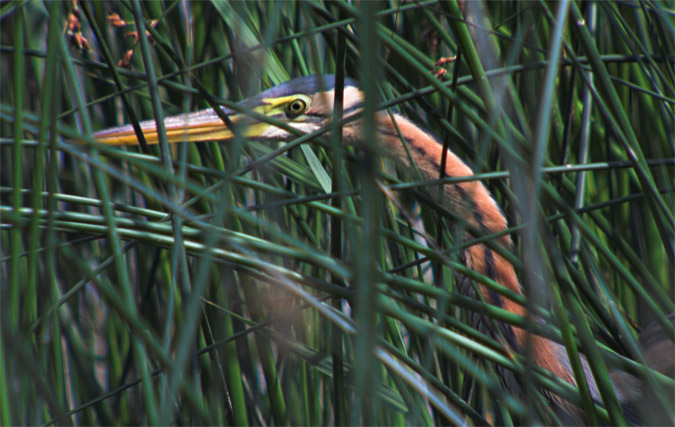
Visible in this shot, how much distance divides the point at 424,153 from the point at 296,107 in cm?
41

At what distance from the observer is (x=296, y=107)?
5.13 feet

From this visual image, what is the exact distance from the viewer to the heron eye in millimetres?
1545

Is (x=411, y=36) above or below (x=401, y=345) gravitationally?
above

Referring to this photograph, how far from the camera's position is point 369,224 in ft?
1.06

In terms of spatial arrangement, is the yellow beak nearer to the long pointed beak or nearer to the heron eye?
the long pointed beak

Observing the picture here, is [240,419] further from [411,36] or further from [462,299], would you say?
[411,36]

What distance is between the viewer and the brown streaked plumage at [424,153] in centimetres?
113

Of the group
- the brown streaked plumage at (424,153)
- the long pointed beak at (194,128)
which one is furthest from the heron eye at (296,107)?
the long pointed beak at (194,128)

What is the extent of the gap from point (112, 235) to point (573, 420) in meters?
0.98

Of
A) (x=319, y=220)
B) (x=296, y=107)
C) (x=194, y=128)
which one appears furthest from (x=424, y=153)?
A: (x=194, y=128)

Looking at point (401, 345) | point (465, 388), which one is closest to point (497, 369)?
point (465, 388)

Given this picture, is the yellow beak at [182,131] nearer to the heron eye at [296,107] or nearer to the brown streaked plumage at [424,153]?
the brown streaked plumage at [424,153]

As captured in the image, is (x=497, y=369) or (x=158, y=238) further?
(x=497, y=369)

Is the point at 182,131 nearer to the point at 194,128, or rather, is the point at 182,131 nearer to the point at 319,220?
the point at 194,128
